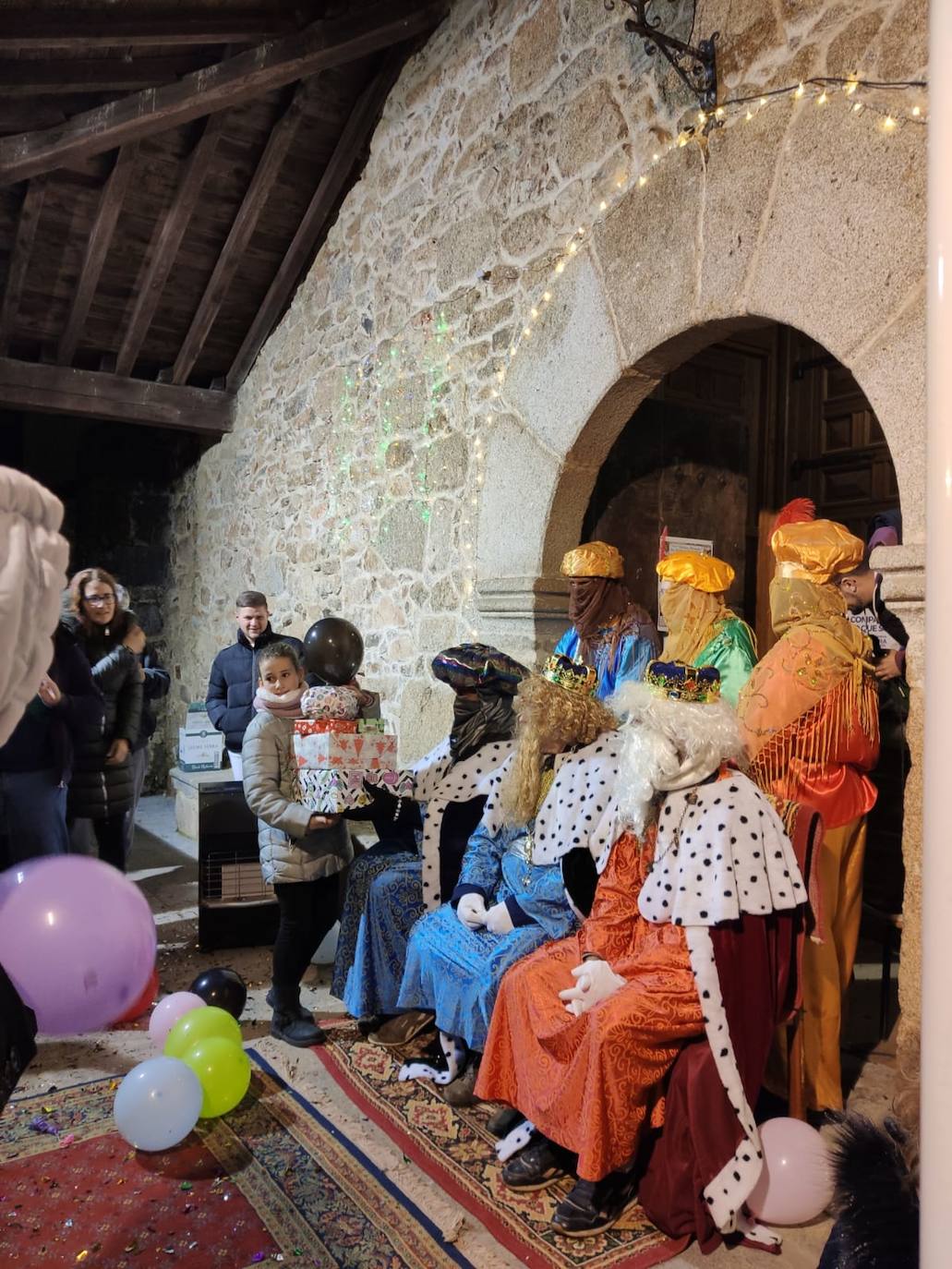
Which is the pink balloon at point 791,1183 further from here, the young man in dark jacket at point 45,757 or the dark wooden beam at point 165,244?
the dark wooden beam at point 165,244

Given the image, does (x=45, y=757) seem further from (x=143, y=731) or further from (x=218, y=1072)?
(x=218, y=1072)

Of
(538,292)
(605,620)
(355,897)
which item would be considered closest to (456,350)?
(538,292)

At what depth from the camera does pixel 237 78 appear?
4.49m

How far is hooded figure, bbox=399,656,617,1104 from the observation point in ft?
8.51

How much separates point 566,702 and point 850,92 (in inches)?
76.8

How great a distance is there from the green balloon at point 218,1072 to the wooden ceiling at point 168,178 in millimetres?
4259

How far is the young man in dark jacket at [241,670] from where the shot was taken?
514cm

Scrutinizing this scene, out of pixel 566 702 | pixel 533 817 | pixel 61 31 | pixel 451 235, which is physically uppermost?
pixel 61 31

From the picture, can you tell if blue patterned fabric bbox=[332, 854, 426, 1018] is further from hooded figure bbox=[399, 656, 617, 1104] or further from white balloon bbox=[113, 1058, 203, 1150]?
white balloon bbox=[113, 1058, 203, 1150]

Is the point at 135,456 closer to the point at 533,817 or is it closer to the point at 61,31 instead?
the point at 61,31

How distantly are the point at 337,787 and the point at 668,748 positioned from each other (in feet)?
4.32

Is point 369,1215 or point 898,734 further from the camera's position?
point 898,734

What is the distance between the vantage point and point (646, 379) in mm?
3547

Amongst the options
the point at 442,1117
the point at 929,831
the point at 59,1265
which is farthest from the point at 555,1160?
the point at 929,831
